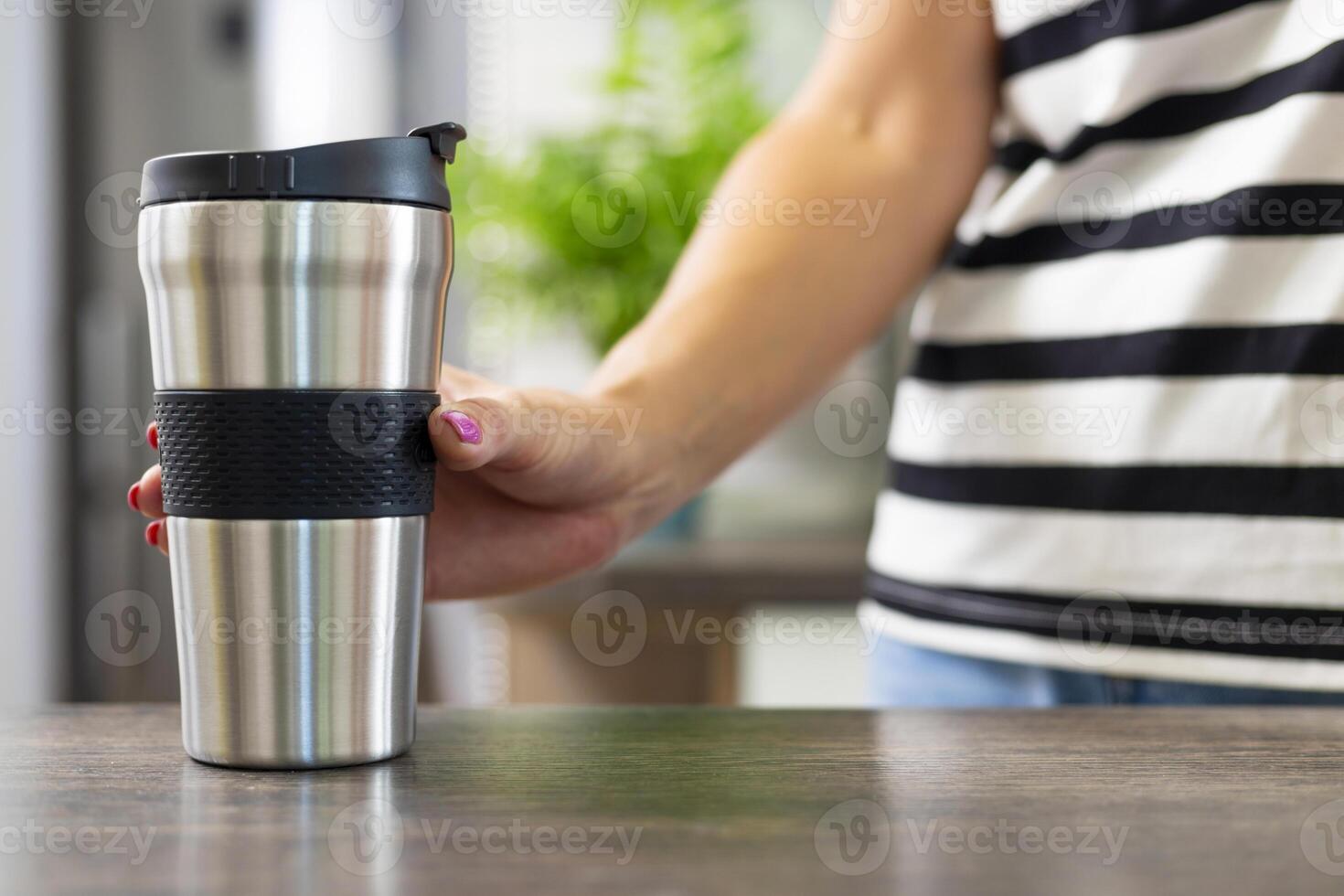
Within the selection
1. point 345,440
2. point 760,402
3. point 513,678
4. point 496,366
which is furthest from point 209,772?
point 496,366

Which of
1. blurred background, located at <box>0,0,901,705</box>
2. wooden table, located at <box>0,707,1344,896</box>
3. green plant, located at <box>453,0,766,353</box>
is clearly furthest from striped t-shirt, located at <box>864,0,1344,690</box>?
green plant, located at <box>453,0,766,353</box>

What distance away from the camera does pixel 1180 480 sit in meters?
0.67

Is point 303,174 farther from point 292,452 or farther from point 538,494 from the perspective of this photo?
point 538,494

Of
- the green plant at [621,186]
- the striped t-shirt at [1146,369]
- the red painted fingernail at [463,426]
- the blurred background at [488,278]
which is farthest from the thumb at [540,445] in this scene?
the green plant at [621,186]

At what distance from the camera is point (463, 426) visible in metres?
0.47

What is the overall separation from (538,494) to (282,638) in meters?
0.16

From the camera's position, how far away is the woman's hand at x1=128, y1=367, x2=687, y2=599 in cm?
54

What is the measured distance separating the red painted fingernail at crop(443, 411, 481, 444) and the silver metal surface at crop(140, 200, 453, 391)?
3 centimetres

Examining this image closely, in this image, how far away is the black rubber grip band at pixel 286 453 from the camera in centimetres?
44

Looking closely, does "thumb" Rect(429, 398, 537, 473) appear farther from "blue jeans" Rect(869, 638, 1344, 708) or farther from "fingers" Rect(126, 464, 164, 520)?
"blue jeans" Rect(869, 638, 1344, 708)

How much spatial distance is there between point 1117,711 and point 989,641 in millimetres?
143

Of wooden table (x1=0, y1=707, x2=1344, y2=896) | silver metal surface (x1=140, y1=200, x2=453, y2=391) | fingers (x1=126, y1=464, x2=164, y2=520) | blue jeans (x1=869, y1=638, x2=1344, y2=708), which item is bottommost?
blue jeans (x1=869, y1=638, x2=1344, y2=708)

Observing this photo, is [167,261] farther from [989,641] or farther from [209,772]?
[989,641]

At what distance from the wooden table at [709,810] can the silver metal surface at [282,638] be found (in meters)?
0.01
